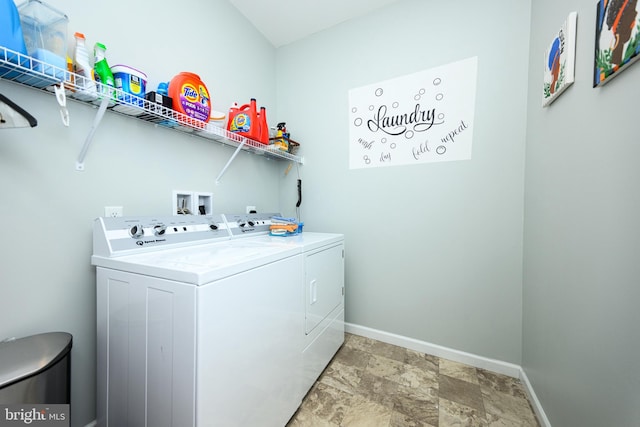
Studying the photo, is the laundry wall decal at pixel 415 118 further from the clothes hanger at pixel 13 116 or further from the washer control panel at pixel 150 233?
the clothes hanger at pixel 13 116

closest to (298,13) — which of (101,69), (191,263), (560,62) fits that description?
(101,69)

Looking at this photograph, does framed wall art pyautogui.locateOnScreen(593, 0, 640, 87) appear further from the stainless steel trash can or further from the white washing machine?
the stainless steel trash can

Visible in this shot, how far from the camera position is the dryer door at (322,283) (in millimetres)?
1439

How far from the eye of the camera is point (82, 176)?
3.69ft

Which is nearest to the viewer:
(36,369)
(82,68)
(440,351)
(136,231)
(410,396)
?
(36,369)

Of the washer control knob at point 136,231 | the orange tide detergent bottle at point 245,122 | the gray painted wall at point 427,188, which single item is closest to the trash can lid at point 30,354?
the washer control knob at point 136,231

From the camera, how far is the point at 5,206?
92 centimetres

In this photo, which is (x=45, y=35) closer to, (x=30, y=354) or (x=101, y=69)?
(x=101, y=69)

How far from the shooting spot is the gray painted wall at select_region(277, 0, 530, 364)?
164 cm

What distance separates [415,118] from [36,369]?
241 centimetres

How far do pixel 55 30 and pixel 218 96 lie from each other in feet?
3.06

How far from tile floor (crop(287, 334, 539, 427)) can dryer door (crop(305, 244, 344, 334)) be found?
439 millimetres

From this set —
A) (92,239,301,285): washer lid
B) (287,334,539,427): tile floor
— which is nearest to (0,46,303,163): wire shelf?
(92,239,301,285): washer lid

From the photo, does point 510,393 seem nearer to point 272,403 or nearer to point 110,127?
point 272,403
